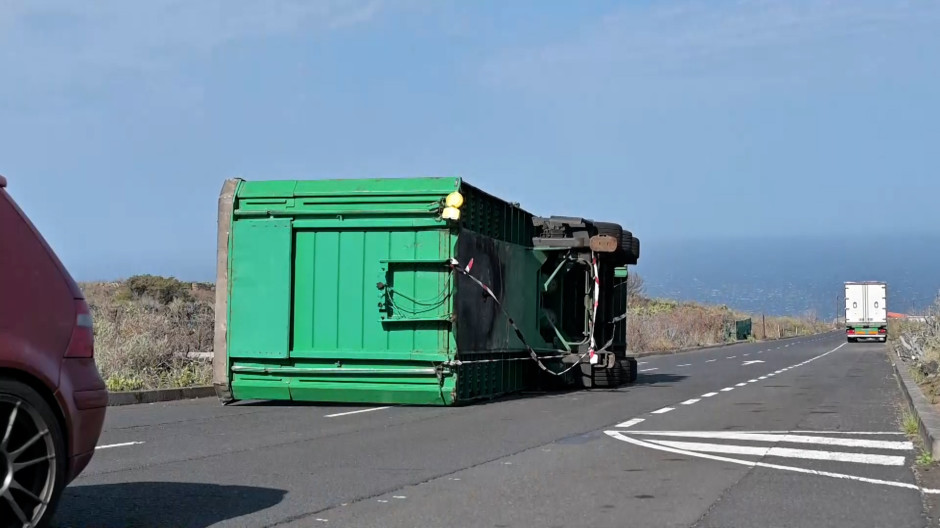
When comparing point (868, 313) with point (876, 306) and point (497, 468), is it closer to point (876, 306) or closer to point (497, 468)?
point (876, 306)

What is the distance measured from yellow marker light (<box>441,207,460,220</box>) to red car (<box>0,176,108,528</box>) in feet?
30.0

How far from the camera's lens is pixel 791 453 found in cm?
1027

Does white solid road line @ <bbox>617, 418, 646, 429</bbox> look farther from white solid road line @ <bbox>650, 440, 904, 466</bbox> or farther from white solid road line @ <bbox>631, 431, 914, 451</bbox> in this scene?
white solid road line @ <bbox>650, 440, 904, 466</bbox>

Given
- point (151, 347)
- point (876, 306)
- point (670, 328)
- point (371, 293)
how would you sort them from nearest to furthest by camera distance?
point (371, 293)
point (151, 347)
point (670, 328)
point (876, 306)

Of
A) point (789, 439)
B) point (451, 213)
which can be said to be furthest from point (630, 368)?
point (789, 439)

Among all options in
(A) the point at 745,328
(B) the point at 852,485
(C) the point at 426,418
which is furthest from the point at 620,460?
(A) the point at 745,328

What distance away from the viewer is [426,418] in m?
13.4

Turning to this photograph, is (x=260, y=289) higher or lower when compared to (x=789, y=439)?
higher

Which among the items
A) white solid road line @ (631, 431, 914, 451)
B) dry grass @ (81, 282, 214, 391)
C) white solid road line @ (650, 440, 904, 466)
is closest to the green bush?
dry grass @ (81, 282, 214, 391)

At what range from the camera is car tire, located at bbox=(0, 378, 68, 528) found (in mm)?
5184

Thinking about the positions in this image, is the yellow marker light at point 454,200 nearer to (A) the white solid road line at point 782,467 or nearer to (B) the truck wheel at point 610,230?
(A) the white solid road line at point 782,467

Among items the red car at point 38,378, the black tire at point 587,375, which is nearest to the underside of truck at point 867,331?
the black tire at point 587,375

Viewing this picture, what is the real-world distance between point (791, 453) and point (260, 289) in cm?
785

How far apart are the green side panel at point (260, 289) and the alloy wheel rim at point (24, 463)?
9.51 m
